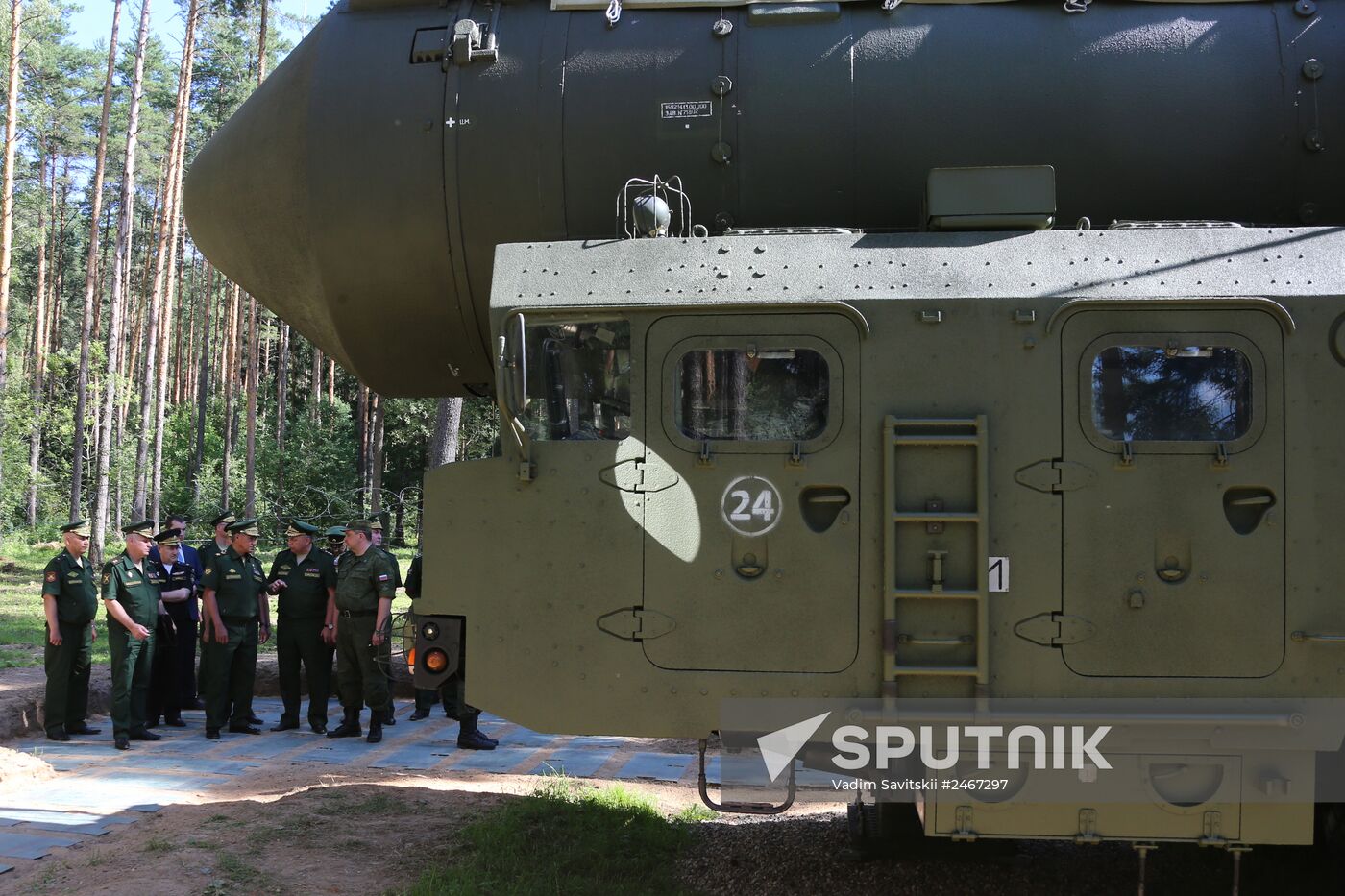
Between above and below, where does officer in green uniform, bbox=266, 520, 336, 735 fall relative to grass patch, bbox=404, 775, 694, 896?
above

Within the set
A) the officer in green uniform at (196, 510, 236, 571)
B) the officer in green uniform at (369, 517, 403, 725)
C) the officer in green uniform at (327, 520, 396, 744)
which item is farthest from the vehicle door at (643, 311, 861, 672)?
the officer in green uniform at (196, 510, 236, 571)

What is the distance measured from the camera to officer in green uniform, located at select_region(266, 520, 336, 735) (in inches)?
353

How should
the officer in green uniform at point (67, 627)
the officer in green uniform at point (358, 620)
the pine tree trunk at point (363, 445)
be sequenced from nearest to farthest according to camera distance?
the officer in green uniform at point (67, 627) < the officer in green uniform at point (358, 620) < the pine tree trunk at point (363, 445)

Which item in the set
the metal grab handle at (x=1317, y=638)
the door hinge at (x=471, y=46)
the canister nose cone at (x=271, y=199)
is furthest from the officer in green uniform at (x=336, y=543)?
the metal grab handle at (x=1317, y=638)

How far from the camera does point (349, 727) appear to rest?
28.6ft

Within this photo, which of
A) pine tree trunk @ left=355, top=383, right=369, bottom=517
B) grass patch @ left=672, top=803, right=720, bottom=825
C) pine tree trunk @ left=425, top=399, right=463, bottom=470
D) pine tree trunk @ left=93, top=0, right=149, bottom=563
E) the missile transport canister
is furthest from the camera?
pine tree trunk @ left=355, top=383, right=369, bottom=517

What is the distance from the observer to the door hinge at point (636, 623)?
4027 millimetres

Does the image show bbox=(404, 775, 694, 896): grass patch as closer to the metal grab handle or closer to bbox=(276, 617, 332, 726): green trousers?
the metal grab handle

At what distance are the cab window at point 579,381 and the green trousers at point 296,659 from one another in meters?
5.56

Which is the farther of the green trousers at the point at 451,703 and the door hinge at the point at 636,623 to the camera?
the green trousers at the point at 451,703

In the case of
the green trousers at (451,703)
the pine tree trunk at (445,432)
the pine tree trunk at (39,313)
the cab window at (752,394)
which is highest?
the pine tree trunk at (39,313)

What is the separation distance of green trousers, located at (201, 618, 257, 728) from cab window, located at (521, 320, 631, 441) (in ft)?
18.5

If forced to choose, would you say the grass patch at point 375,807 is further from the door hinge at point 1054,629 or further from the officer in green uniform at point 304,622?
the door hinge at point 1054,629

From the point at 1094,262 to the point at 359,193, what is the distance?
119 inches
